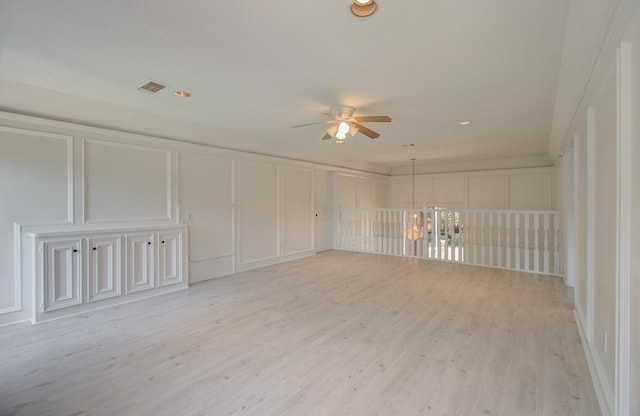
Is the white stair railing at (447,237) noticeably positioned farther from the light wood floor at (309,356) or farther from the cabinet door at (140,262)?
the cabinet door at (140,262)

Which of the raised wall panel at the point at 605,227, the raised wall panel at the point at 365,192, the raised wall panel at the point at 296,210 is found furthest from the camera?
the raised wall panel at the point at 365,192

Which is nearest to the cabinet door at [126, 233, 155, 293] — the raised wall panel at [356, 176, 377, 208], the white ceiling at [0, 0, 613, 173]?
the white ceiling at [0, 0, 613, 173]

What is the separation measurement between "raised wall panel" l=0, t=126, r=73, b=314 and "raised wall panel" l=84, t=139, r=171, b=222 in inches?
8.5

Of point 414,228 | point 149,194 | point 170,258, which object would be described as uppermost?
→ point 149,194

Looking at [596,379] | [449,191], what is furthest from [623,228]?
[449,191]

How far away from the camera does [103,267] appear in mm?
3467

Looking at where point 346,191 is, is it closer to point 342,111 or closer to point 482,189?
point 482,189

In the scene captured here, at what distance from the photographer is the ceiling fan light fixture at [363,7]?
5.67 ft

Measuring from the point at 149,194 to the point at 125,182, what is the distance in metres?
0.32

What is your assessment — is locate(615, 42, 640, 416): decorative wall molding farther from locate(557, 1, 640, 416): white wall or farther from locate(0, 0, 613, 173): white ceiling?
locate(0, 0, 613, 173): white ceiling

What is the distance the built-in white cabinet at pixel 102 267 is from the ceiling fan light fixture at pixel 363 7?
11.5 ft

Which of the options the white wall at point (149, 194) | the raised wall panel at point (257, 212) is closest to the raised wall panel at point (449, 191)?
the white wall at point (149, 194)

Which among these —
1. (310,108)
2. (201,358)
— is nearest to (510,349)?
(201,358)

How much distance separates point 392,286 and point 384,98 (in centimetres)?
255
